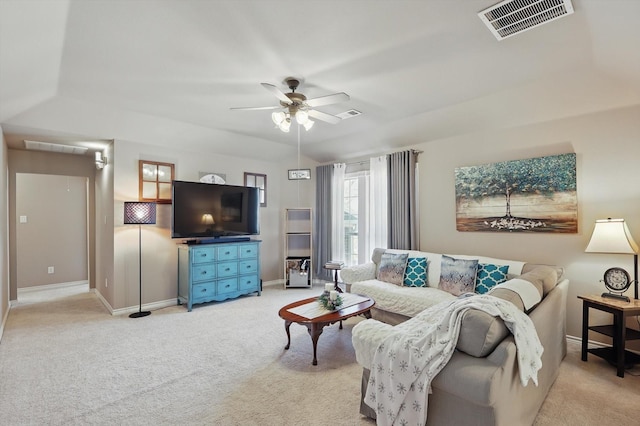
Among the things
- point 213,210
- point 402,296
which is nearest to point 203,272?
point 213,210

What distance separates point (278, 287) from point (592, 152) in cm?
507

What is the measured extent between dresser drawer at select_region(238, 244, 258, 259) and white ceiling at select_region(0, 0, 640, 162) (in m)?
2.04

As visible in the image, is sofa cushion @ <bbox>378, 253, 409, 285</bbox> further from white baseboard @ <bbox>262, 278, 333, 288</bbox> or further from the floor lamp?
the floor lamp

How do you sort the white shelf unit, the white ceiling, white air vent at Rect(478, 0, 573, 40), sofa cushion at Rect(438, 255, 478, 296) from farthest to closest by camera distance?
the white shelf unit → sofa cushion at Rect(438, 255, 478, 296) → the white ceiling → white air vent at Rect(478, 0, 573, 40)

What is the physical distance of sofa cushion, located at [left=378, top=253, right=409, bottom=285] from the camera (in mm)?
4086

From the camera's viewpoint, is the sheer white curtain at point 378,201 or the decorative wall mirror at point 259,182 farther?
the decorative wall mirror at point 259,182

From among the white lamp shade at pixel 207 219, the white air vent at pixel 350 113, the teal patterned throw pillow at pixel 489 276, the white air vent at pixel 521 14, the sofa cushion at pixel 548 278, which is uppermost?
the white air vent at pixel 521 14

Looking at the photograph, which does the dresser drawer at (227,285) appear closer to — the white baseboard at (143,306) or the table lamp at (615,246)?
the white baseboard at (143,306)

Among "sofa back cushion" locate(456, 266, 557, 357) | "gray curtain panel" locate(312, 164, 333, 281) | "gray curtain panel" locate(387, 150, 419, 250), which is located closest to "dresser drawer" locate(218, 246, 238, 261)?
"gray curtain panel" locate(312, 164, 333, 281)

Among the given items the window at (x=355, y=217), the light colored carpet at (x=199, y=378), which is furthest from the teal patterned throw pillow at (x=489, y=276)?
the window at (x=355, y=217)

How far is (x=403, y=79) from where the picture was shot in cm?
308

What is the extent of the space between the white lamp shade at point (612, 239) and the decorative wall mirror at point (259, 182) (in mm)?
4927

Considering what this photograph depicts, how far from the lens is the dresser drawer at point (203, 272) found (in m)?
4.57

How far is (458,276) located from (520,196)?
1.25 metres
